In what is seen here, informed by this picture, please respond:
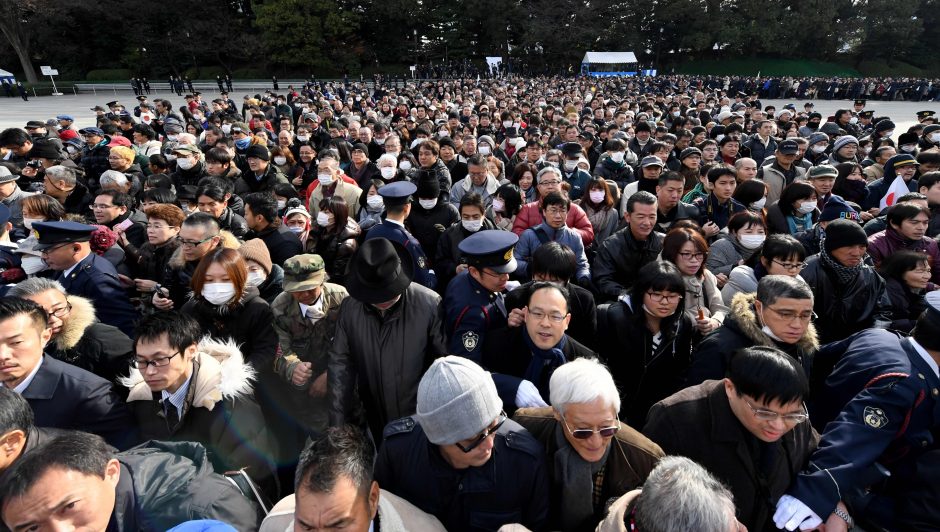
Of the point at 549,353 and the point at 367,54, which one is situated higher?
the point at 367,54

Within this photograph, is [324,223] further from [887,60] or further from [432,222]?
[887,60]

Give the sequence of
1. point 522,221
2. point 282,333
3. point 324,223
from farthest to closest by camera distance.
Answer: point 522,221 < point 324,223 < point 282,333

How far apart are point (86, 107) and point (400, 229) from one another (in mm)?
31702

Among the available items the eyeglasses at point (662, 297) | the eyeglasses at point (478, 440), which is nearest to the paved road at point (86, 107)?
the eyeglasses at point (662, 297)

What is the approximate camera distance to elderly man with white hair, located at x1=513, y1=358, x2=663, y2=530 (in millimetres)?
1868

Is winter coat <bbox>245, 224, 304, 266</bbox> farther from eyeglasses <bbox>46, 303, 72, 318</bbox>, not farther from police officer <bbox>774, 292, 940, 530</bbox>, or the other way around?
police officer <bbox>774, 292, 940, 530</bbox>

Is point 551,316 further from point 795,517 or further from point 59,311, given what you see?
point 59,311

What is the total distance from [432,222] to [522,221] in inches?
39.0

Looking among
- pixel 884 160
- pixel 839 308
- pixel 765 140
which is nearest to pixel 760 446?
pixel 839 308

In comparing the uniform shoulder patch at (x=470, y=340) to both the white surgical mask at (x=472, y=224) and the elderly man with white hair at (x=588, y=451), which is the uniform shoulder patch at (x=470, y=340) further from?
the white surgical mask at (x=472, y=224)

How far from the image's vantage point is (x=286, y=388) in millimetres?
3406

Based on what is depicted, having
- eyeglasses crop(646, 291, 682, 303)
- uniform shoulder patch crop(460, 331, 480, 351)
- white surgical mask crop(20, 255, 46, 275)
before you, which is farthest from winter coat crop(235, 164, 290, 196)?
eyeglasses crop(646, 291, 682, 303)

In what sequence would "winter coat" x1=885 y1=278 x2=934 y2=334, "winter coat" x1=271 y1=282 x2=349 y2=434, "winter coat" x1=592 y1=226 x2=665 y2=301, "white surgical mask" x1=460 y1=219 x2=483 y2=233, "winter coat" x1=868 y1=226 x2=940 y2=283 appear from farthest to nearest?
"white surgical mask" x1=460 y1=219 x2=483 y2=233
"winter coat" x1=592 y1=226 x2=665 y2=301
"winter coat" x1=868 y1=226 x2=940 y2=283
"winter coat" x1=885 y1=278 x2=934 y2=334
"winter coat" x1=271 y1=282 x2=349 y2=434

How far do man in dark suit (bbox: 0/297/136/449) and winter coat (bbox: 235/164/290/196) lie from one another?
176 inches
